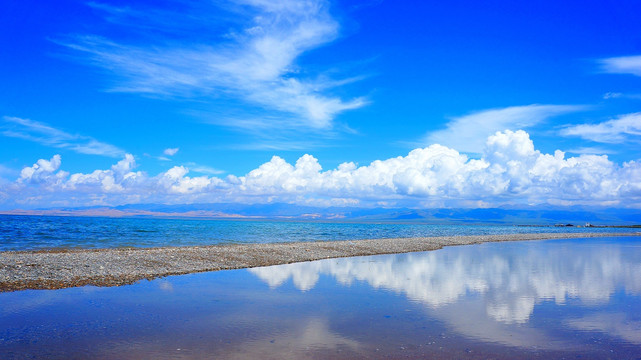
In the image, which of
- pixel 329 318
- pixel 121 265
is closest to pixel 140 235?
pixel 121 265

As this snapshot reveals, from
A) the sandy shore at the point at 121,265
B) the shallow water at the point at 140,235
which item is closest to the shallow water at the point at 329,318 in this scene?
the sandy shore at the point at 121,265

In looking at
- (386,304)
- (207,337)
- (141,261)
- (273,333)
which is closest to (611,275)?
(386,304)

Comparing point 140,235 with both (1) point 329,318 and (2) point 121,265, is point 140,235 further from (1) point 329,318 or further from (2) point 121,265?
(1) point 329,318

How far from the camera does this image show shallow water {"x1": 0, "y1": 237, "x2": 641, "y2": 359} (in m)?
11.8

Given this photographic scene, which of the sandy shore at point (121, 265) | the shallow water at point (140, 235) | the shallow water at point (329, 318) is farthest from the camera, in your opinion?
the shallow water at point (140, 235)

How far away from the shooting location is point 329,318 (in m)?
15.5

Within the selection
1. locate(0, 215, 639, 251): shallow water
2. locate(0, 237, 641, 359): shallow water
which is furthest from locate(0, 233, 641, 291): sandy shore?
locate(0, 215, 639, 251): shallow water

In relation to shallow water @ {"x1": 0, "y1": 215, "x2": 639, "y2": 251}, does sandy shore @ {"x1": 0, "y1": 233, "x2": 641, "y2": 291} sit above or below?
above

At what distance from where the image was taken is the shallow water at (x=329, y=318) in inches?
465

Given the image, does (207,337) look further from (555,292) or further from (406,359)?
(555,292)

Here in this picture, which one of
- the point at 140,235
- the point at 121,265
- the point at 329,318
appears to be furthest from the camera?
the point at 140,235

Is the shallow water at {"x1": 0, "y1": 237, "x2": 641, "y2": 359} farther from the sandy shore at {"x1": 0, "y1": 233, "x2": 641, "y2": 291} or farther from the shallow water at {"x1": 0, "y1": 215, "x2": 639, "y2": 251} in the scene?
the shallow water at {"x1": 0, "y1": 215, "x2": 639, "y2": 251}

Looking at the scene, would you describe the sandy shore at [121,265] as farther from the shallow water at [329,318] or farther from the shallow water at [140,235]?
the shallow water at [140,235]

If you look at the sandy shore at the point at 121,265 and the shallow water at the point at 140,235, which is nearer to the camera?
the sandy shore at the point at 121,265
